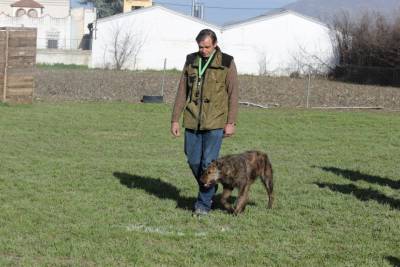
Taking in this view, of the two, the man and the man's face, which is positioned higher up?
the man's face

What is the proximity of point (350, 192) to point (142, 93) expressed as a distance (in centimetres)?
1802

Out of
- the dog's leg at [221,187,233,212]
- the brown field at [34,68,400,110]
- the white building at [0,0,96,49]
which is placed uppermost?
the white building at [0,0,96,49]

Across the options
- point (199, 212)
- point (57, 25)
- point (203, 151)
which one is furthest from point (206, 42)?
point (57, 25)

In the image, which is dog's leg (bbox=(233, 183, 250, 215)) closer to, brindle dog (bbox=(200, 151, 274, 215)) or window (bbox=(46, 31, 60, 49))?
brindle dog (bbox=(200, 151, 274, 215))

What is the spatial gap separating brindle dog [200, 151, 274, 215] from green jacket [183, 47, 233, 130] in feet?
1.31

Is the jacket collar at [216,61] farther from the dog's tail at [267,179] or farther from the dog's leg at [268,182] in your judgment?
the dog's leg at [268,182]

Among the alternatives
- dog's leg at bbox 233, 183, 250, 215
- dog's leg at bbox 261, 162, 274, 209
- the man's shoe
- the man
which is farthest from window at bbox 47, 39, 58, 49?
dog's leg at bbox 233, 183, 250, 215

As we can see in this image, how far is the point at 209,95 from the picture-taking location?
7.54 m

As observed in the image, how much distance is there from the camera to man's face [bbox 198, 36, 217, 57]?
7.39 meters

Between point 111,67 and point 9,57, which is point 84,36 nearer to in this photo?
point 111,67

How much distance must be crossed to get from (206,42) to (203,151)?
117 centimetres

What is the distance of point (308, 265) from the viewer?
5.98 meters

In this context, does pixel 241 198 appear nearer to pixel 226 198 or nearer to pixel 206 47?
pixel 226 198

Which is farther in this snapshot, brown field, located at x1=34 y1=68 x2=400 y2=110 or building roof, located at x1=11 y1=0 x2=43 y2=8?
building roof, located at x1=11 y1=0 x2=43 y2=8
